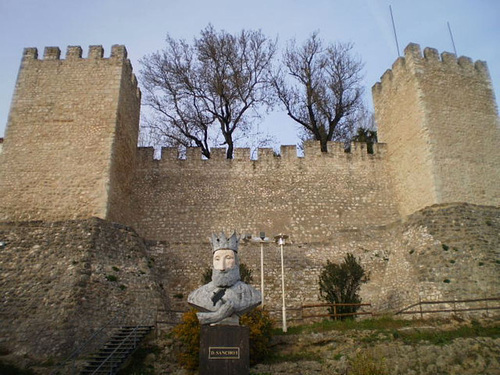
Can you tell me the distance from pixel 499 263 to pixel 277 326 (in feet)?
22.0

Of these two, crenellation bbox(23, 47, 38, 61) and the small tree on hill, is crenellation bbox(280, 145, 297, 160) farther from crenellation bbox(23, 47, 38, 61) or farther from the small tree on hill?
crenellation bbox(23, 47, 38, 61)

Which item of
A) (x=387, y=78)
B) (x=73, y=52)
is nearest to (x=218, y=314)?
(x=73, y=52)

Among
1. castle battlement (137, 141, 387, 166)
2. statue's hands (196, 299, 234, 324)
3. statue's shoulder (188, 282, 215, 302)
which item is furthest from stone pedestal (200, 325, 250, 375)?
castle battlement (137, 141, 387, 166)

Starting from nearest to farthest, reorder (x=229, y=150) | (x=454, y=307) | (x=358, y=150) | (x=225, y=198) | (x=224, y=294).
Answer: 1. (x=224, y=294)
2. (x=454, y=307)
3. (x=225, y=198)
4. (x=358, y=150)
5. (x=229, y=150)

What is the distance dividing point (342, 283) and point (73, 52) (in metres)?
12.8

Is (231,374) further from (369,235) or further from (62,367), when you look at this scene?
(369,235)

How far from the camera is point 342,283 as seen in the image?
14.6m

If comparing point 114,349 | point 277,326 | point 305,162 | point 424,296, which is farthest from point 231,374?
point 305,162

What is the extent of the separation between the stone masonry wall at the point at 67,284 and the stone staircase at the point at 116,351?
1.97 feet

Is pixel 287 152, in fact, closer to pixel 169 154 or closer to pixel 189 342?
pixel 169 154

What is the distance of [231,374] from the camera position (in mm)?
7285

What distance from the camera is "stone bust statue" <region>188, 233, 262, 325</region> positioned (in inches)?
305

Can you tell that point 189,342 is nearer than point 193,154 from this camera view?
Yes

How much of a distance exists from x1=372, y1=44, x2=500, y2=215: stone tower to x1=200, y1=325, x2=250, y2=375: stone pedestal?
1056 cm
